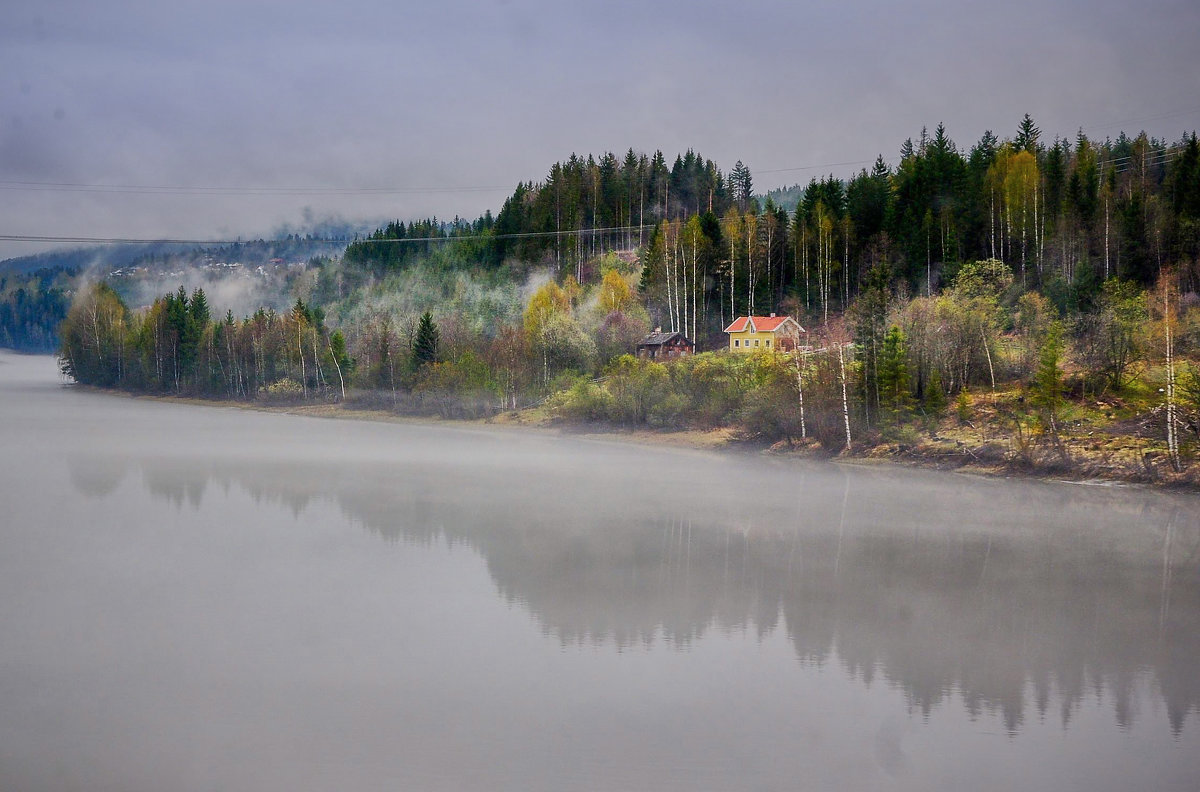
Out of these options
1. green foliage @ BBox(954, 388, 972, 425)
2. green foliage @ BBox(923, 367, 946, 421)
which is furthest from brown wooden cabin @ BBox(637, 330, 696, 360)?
green foliage @ BBox(954, 388, 972, 425)

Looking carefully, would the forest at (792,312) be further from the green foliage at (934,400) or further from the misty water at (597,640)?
the misty water at (597,640)

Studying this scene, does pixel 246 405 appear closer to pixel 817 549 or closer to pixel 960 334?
pixel 960 334

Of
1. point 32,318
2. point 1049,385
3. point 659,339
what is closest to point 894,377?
point 1049,385

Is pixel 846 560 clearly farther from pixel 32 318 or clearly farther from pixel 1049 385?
pixel 32 318

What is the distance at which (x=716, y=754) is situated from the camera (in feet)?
29.8

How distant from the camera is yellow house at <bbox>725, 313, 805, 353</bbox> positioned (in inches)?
1886

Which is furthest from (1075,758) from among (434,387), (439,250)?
(439,250)

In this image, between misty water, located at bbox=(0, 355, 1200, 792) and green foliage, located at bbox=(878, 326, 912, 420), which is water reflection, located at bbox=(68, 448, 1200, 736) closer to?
misty water, located at bbox=(0, 355, 1200, 792)

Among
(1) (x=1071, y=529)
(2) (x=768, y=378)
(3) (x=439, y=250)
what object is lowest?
(1) (x=1071, y=529)

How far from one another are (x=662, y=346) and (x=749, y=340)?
4.85m

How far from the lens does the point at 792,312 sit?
53406 mm

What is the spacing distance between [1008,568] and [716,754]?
10.8 metres

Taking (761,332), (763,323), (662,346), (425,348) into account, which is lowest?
(662,346)

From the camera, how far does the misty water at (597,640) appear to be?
893 cm
